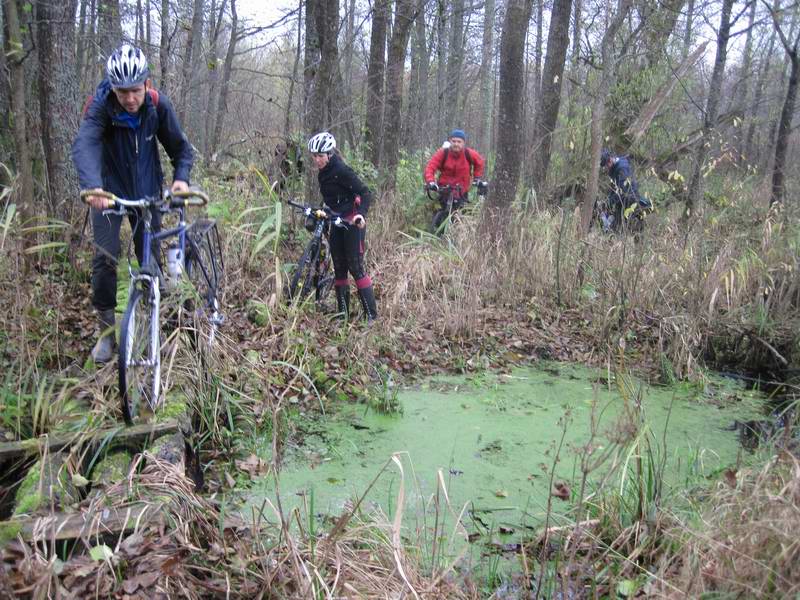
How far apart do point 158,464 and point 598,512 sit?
2.00 m

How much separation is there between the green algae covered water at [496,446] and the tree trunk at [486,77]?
43.5 feet

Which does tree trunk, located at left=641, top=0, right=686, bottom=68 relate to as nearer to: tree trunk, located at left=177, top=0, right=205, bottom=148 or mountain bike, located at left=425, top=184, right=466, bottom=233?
mountain bike, located at left=425, top=184, right=466, bottom=233

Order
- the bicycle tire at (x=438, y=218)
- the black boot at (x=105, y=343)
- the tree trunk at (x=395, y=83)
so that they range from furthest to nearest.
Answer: the tree trunk at (x=395, y=83) → the bicycle tire at (x=438, y=218) → the black boot at (x=105, y=343)

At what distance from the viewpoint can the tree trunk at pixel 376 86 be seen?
10.7 metres

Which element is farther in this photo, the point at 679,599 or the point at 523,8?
the point at 523,8

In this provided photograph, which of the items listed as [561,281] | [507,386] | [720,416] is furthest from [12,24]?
[720,416]

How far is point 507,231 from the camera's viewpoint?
7.25 m

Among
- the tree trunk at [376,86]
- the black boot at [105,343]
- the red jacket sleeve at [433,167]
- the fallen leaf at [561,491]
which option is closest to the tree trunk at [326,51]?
the red jacket sleeve at [433,167]

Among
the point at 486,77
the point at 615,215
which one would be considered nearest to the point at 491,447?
the point at 615,215

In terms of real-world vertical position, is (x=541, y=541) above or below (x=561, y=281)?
below

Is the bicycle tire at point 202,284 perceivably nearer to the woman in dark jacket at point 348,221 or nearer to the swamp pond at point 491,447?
the swamp pond at point 491,447

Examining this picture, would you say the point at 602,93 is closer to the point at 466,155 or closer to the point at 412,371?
the point at 466,155

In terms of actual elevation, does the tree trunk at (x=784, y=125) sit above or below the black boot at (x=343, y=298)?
above

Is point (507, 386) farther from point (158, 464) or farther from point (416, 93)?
point (416, 93)
